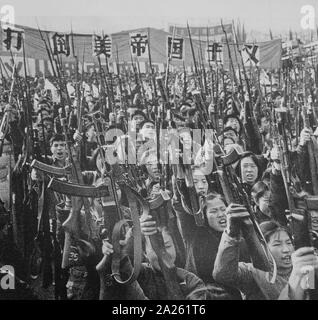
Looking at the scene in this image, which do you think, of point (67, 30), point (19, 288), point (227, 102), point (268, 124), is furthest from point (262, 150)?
point (19, 288)

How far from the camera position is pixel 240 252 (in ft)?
8.75

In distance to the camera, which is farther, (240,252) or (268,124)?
(268,124)

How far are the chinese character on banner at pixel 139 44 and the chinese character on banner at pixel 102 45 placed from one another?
15 cm

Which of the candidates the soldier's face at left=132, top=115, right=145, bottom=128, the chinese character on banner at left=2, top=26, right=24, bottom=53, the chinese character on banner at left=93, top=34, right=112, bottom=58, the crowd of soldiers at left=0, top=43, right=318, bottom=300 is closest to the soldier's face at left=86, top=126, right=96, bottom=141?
the crowd of soldiers at left=0, top=43, right=318, bottom=300

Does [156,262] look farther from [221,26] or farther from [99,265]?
[221,26]

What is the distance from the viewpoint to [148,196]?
2.68m

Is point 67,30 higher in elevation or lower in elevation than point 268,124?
higher

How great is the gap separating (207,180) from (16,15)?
1.65 meters

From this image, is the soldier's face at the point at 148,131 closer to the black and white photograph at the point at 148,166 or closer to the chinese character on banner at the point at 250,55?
the black and white photograph at the point at 148,166

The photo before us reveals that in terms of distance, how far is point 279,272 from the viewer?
8.82ft

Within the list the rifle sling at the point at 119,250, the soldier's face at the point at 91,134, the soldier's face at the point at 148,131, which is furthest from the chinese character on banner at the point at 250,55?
the rifle sling at the point at 119,250

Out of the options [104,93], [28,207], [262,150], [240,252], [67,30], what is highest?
[67,30]

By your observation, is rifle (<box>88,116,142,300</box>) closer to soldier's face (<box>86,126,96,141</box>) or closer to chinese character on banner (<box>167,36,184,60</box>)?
soldier's face (<box>86,126,96,141</box>)

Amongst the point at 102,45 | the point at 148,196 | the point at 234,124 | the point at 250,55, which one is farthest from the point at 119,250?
the point at 250,55
